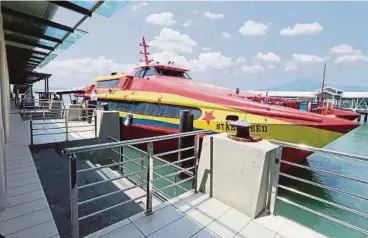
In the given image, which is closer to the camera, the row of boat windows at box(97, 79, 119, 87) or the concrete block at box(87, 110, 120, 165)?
the concrete block at box(87, 110, 120, 165)

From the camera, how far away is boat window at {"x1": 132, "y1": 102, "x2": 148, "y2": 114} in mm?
9000

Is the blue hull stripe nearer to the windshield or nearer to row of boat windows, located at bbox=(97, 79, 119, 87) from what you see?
the windshield

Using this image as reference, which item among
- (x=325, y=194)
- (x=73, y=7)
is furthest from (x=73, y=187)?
(x=325, y=194)

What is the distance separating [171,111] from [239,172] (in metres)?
5.48

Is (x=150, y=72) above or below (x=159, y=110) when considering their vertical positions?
above

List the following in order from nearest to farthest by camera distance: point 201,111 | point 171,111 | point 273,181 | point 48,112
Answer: point 273,181 → point 201,111 → point 171,111 → point 48,112

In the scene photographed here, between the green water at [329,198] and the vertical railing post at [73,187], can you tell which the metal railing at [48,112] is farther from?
the green water at [329,198]

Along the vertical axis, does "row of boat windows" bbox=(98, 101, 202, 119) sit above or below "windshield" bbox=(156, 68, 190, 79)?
below

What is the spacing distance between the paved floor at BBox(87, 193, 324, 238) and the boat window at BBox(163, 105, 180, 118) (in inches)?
204

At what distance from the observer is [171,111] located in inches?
315

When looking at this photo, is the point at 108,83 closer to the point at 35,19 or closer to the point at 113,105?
the point at 113,105

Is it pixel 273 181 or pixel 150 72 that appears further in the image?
pixel 150 72

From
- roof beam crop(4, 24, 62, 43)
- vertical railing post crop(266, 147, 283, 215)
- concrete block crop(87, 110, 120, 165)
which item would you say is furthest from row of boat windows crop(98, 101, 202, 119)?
vertical railing post crop(266, 147, 283, 215)

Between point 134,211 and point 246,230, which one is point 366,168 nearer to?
point 246,230
